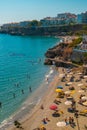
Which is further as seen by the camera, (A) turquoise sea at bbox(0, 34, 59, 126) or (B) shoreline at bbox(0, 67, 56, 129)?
(A) turquoise sea at bbox(0, 34, 59, 126)

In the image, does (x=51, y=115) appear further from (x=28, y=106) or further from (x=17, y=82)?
(x=17, y=82)

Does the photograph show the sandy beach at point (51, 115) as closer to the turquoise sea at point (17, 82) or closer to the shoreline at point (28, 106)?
the shoreline at point (28, 106)

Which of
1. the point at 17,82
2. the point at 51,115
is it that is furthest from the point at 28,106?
the point at 17,82

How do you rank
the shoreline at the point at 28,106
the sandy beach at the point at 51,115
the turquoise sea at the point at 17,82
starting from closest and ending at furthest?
1. the sandy beach at the point at 51,115
2. the shoreline at the point at 28,106
3. the turquoise sea at the point at 17,82

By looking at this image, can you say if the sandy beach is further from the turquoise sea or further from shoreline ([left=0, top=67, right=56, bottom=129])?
the turquoise sea

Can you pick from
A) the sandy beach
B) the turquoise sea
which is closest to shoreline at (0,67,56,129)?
the turquoise sea

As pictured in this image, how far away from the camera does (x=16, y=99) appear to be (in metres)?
44.8

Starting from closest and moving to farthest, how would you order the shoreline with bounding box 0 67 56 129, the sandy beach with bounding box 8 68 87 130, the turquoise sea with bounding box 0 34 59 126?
the sandy beach with bounding box 8 68 87 130 < the shoreline with bounding box 0 67 56 129 < the turquoise sea with bounding box 0 34 59 126

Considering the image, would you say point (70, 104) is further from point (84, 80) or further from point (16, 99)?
point (84, 80)

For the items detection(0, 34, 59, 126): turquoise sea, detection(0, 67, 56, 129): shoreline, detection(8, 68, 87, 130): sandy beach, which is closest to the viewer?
detection(8, 68, 87, 130): sandy beach

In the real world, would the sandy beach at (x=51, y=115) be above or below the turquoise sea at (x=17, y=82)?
above

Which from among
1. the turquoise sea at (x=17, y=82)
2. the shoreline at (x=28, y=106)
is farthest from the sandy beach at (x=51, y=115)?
the turquoise sea at (x=17, y=82)

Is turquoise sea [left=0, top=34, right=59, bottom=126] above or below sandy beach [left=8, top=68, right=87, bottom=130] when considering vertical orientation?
below

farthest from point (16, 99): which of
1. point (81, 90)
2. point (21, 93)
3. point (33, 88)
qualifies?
point (81, 90)
